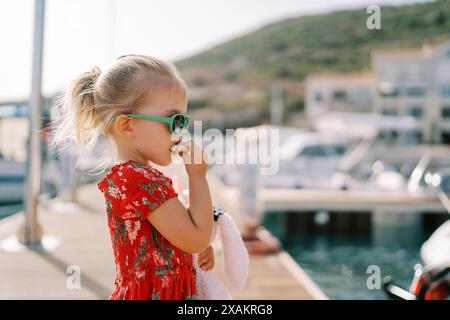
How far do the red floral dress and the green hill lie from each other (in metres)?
76.1

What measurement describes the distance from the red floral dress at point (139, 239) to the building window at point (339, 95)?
6187 centimetres

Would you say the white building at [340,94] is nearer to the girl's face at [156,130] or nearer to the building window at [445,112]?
the building window at [445,112]

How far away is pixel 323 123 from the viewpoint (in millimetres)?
20672

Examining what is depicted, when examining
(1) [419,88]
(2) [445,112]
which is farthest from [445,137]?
(1) [419,88]

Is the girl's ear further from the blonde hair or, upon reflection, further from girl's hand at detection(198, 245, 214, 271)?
girl's hand at detection(198, 245, 214, 271)

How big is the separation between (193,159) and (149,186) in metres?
0.14

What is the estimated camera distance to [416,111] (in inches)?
1911

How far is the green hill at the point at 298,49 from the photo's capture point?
83812mm

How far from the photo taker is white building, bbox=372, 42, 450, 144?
44.9 meters

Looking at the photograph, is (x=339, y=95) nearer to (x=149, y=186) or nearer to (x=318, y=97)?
(x=318, y=97)

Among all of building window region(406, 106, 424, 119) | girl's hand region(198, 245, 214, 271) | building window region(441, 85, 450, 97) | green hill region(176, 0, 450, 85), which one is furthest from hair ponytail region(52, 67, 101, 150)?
green hill region(176, 0, 450, 85)
